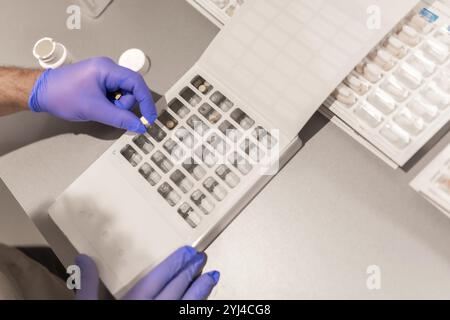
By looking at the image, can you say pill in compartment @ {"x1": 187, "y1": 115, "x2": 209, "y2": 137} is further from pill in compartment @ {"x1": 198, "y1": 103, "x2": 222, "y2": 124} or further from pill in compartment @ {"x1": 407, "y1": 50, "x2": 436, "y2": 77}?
pill in compartment @ {"x1": 407, "y1": 50, "x2": 436, "y2": 77}

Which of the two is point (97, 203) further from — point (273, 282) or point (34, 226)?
point (273, 282)

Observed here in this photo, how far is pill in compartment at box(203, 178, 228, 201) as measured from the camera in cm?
62

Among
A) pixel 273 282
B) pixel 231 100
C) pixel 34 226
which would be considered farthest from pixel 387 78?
pixel 34 226

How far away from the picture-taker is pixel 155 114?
0.67 m

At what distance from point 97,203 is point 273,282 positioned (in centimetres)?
33

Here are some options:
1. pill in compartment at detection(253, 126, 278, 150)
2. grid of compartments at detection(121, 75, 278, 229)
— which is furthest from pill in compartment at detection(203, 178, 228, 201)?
pill in compartment at detection(253, 126, 278, 150)

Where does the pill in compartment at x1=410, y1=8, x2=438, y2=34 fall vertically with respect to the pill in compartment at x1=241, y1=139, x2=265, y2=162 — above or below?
above

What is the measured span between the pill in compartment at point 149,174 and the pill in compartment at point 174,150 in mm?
44

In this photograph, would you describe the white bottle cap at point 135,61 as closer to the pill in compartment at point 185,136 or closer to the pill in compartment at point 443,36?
the pill in compartment at point 185,136

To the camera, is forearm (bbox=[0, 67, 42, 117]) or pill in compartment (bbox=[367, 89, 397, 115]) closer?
pill in compartment (bbox=[367, 89, 397, 115])

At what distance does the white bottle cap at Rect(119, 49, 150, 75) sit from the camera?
2.47 ft

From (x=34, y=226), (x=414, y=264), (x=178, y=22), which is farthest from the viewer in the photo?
(x=178, y=22)

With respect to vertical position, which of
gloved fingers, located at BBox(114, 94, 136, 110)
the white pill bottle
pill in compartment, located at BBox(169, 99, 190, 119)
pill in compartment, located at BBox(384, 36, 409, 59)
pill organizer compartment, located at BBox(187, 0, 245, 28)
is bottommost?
the white pill bottle

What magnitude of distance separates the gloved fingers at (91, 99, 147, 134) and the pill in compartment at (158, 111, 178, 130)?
0.12 feet
